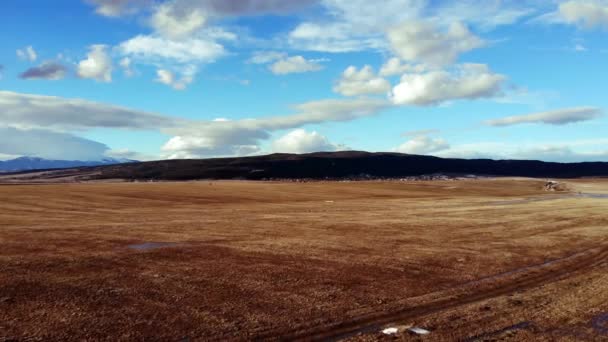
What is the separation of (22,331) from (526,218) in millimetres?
46869

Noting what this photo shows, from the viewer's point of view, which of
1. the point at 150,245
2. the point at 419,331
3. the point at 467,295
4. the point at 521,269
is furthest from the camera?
the point at 150,245

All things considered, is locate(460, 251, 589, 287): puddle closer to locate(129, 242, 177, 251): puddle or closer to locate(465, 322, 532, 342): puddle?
locate(465, 322, 532, 342): puddle

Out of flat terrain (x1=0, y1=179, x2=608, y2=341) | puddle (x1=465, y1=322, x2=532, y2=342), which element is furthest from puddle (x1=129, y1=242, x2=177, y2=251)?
puddle (x1=465, y1=322, x2=532, y2=342)

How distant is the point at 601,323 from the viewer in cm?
1476

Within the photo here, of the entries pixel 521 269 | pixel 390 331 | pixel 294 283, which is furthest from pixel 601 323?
pixel 294 283

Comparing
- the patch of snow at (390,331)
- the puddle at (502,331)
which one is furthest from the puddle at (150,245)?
the puddle at (502,331)

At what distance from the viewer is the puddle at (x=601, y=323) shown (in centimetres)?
1413

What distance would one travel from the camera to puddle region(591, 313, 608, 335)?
14133 mm

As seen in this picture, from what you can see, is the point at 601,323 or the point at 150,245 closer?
the point at 601,323

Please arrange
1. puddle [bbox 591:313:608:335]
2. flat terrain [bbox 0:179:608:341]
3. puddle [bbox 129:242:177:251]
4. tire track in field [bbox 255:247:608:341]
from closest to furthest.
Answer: tire track in field [bbox 255:247:608:341] < flat terrain [bbox 0:179:608:341] < puddle [bbox 591:313:608:335] < puddle [bbox 129:242:177:251]

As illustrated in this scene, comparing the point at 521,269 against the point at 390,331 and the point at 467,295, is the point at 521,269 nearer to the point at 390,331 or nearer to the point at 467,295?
the point at 467,295

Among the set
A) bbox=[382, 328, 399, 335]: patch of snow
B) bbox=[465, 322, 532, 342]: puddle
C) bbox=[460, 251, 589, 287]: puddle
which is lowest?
bbox=[460, 251, 589, 287]: puddle

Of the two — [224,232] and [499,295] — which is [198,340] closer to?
[499,295]

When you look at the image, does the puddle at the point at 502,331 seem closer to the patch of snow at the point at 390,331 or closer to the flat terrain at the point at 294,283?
the flat terrain at the point at 294,283
